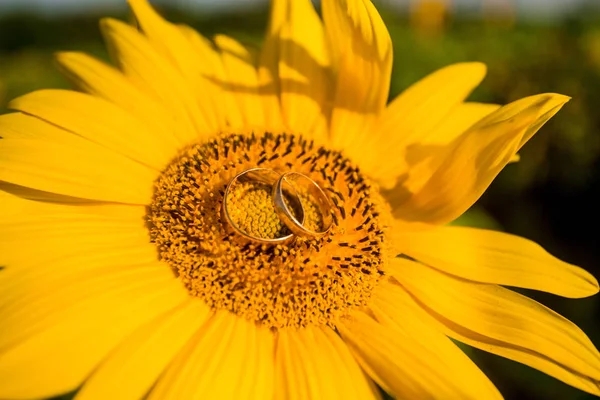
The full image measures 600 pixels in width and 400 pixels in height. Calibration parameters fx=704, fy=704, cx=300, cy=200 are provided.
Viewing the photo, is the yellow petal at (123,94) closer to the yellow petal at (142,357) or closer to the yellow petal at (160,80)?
the yellow petal at (160,80)

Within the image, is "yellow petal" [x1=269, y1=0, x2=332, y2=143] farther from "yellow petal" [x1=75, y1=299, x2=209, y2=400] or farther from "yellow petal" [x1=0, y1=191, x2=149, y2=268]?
"yellow petal" [x1=75, y1=299, x2=209, y2=400]

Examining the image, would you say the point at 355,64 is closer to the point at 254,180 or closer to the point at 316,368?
the point at 254,180

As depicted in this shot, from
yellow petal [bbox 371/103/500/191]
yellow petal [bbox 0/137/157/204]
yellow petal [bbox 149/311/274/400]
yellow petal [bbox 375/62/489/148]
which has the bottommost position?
yellow petal [bbox 149/311/274/400]

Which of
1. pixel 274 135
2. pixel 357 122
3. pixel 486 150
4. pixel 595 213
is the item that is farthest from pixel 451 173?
pixel 595 213

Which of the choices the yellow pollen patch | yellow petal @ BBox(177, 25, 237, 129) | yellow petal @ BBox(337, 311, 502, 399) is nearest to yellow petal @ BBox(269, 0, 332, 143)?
yellow petal @ BBox(177, 25, 237, 129)

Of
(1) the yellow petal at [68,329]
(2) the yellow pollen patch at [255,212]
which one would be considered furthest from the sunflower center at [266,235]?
(1) the yellow petal at [68,329]

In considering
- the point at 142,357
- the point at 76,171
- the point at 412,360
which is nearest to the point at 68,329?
the point at 142,357
